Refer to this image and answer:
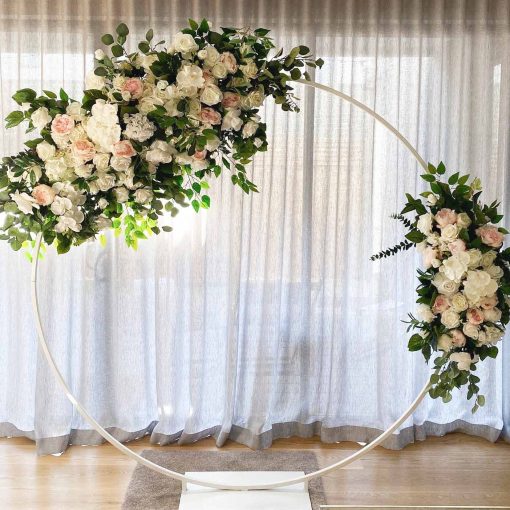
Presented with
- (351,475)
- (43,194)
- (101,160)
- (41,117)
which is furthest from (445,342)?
(41,117)

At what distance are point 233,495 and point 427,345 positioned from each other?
108 cm

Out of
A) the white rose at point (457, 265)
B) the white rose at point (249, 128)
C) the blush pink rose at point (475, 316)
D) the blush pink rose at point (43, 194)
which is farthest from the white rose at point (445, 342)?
the blush pink rose at point (43, 194)

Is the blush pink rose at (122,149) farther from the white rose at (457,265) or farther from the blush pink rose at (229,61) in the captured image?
the white rose at (457,265)

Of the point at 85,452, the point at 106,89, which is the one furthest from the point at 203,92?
the point at 85,452

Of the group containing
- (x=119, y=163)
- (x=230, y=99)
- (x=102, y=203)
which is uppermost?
(x=230, y=99)

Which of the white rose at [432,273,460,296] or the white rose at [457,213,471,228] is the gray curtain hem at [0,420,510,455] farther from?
the white rose at [457,213,471,228]

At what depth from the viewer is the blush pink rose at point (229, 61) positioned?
7.86 feet

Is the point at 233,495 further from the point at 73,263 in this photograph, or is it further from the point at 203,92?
the point at 203,92

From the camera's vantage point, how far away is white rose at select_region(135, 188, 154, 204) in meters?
2.44

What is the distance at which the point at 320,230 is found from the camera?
3643mm

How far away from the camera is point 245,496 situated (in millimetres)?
2967

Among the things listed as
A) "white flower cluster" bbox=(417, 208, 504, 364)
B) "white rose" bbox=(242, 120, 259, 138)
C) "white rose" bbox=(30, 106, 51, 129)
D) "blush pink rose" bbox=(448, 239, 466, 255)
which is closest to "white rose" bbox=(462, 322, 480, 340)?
"white flower cluster" bbox=(417, 208, 504, 364)

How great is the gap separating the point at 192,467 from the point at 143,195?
1.56m

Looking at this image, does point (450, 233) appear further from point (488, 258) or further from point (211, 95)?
point (211, 95)
